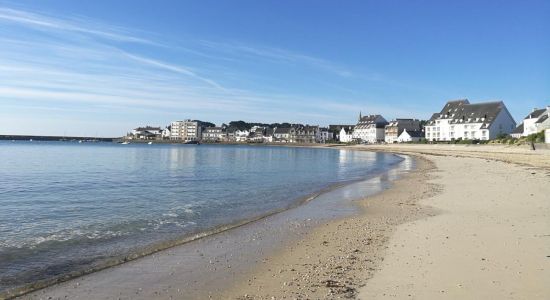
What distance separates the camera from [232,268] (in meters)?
8.18

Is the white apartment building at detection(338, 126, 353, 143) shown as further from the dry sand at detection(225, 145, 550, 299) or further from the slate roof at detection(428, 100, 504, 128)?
the dry sand at detection(225, 145, 550, 299)

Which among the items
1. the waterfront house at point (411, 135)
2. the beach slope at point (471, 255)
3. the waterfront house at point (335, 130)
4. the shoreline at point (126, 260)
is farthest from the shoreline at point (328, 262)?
the waterfront house at point (335, 130)

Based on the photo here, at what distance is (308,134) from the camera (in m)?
190

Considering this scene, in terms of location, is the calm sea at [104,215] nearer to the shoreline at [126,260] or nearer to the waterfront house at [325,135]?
the shoreline at [126,260]

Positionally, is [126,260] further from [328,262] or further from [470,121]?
[470,121]

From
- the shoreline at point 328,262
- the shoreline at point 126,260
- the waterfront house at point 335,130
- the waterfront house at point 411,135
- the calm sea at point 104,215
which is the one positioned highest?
the waterfront house at point 335,130

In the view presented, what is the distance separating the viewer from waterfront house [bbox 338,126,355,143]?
566ft

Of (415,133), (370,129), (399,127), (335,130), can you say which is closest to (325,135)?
(335,130)

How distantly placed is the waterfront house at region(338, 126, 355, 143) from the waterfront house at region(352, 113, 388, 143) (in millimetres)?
5581

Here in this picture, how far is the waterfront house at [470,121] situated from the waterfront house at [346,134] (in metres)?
59.1

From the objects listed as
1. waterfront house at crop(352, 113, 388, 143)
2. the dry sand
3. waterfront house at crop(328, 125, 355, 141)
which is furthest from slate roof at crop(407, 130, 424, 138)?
the dry sand

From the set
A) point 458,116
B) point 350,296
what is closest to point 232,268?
point 350,296

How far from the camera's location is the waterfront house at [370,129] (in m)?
152

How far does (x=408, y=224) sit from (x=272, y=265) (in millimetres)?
5084
